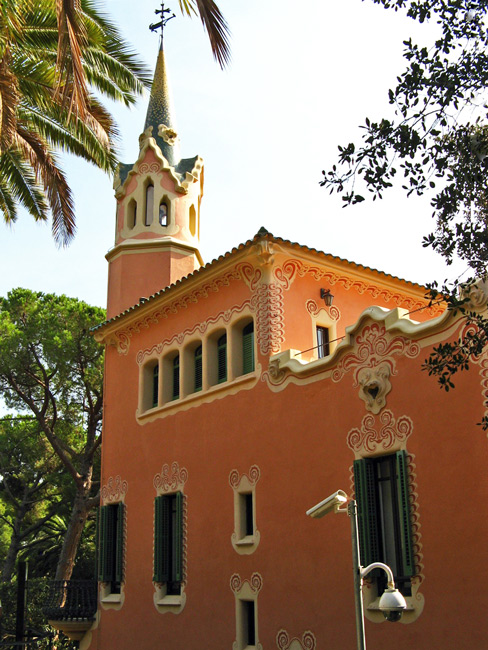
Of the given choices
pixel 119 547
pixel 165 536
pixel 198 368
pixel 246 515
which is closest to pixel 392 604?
pixel 246 515

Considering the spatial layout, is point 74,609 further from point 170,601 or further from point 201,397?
point 201,397

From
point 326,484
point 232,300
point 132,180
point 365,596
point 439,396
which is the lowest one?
point 365,596

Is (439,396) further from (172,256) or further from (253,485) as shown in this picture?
(172,256)

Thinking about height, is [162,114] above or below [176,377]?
above

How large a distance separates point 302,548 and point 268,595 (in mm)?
1170

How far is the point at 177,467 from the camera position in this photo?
1548 cm

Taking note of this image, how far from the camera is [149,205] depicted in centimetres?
2017

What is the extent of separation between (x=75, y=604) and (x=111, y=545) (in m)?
→ 1.74

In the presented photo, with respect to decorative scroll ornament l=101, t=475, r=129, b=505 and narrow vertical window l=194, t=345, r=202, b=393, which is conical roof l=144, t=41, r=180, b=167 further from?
decorative scroll ornament l=101, t=475, r=129, b=505

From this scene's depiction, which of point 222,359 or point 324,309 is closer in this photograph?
point 324,309

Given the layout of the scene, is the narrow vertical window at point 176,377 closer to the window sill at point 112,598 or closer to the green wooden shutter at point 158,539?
the green wooden shutter at point 158,539

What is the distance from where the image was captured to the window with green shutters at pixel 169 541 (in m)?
14.8

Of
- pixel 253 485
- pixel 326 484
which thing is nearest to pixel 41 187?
pixel 253 485

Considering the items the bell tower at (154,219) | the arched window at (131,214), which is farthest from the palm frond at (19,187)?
the arched window at (131,214)
